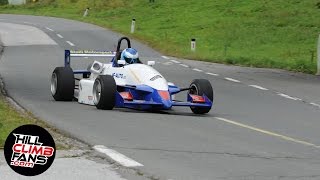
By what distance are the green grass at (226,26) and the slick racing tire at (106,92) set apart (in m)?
13.6

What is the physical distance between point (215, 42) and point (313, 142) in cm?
2611

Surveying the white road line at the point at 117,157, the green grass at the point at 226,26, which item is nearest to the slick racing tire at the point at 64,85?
the white road line at the point at 117,157

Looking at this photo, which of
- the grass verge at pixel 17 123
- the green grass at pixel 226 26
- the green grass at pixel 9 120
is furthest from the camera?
the green grass at pixel 226 26

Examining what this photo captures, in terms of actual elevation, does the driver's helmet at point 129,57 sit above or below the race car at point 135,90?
above

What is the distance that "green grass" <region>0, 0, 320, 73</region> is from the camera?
1202 inches

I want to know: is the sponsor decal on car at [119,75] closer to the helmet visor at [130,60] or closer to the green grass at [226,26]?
the helmet visor at [130,60]

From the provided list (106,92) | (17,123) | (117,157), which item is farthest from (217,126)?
(117,157)

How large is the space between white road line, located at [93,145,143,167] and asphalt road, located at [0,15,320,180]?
0.36ft

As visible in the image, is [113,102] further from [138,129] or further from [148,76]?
[138,129]

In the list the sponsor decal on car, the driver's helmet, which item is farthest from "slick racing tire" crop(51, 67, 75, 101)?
the driver's helmet

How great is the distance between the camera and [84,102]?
1420 centimetres

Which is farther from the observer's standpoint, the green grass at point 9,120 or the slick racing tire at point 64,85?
the slick racing tire at point 64,85

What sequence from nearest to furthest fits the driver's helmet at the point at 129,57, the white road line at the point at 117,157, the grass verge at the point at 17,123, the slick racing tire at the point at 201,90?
the white road line at the point at 117,157
the grass verge at the point at 17,123
the slick racing tire at the point at 201,90
the driver's helmet at the point at 129,57

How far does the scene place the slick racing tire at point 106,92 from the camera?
1280 cm
